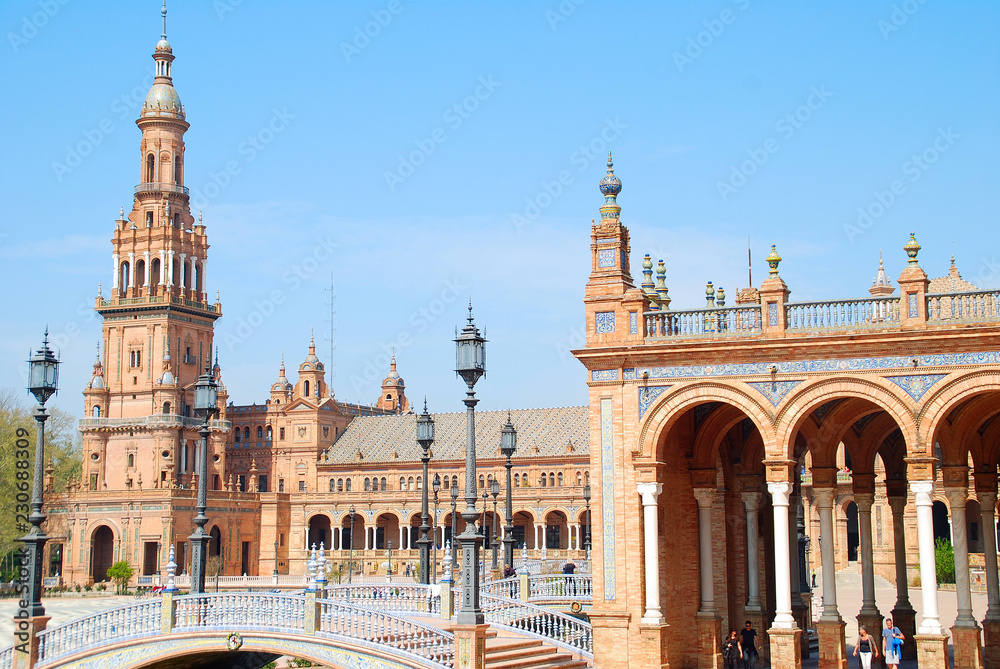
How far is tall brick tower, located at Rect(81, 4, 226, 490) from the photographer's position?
292ft

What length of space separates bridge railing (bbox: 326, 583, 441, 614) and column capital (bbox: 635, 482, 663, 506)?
5227 mm

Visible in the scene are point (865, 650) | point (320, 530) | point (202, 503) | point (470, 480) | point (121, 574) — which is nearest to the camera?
point (470, 480)

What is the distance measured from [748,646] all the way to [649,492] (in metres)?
3.86

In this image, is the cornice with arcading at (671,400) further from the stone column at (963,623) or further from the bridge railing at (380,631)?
the bridge railing at (380,631)

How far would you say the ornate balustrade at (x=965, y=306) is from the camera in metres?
23.0

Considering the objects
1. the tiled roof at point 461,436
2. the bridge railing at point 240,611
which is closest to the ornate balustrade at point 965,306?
the bridge railing at point 240,611

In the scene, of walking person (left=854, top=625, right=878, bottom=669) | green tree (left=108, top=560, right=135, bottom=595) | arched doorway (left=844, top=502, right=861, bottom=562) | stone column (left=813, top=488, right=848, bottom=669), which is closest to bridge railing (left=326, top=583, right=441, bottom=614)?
stone column (left=813, top=488, right=848, bottom=669)

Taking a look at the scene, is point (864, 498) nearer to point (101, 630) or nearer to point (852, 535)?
point (101, 630)

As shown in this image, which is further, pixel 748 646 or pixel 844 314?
pixel 748 646

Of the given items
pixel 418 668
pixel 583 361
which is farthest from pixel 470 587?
pixel 583 361

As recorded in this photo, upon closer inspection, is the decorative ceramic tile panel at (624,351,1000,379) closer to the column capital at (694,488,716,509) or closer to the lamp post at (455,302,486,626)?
the column capital at (694,488,716,509)

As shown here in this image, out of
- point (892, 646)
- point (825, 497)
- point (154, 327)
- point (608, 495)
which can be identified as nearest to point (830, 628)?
point (892, 646)

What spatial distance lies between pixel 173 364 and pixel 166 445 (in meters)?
6.02

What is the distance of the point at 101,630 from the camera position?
25.1m
